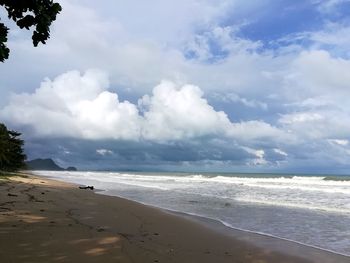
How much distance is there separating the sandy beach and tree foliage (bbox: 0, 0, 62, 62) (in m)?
3.58

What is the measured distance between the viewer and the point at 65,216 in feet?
38.3

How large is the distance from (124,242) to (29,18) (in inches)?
199

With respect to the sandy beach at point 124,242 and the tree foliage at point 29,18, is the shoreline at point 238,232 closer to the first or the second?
the sandy beach at point 124,242

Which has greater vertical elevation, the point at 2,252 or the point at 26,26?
the point at 26,26

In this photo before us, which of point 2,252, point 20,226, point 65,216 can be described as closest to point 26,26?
point 2,252

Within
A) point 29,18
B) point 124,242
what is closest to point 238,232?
point 124,242

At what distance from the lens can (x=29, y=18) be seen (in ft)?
19.3

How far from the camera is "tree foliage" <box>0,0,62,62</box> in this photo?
5863 mm

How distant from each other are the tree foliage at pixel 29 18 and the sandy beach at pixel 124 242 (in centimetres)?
358

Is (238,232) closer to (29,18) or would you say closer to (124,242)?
(124,242)

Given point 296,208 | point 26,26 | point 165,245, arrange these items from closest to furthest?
point 26,26, point 165,245, point 296,208

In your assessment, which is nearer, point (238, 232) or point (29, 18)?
point (29, 18)

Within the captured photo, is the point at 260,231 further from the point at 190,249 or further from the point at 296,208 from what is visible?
the point at 296,208

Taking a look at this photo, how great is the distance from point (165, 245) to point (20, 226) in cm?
350
